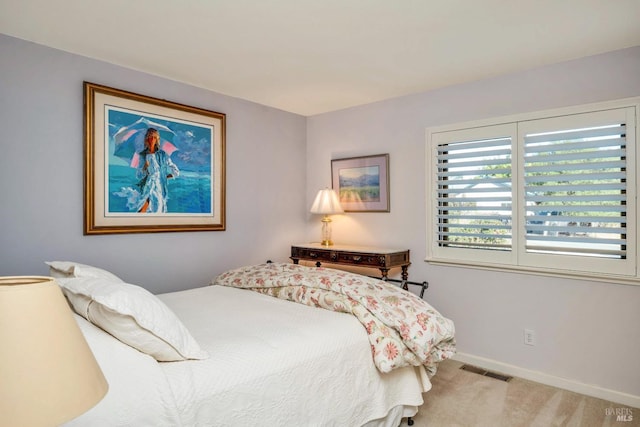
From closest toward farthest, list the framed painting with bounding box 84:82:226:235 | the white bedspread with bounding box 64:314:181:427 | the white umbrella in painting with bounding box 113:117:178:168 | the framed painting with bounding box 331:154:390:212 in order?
the white bedspread with bounding box 64:314:181:427, the framed painting with bounding box 84:82:226:235, the white umbrella in painting with bounding box 113:117:178:168, the framed painting with bounding box 331:154:390:212

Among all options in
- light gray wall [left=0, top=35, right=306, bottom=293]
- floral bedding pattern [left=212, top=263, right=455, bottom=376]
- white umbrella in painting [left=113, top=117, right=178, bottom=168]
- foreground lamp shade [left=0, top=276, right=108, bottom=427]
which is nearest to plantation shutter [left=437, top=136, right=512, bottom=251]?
floral bedding pattern [left=212, top=263, right=455, bottom=376]

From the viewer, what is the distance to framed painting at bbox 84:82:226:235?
3043 mm

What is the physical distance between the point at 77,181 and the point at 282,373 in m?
2.22

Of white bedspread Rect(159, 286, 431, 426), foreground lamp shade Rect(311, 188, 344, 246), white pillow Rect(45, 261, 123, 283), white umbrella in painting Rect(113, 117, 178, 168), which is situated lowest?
white bedspread Rect(159, 286, 431, 426)

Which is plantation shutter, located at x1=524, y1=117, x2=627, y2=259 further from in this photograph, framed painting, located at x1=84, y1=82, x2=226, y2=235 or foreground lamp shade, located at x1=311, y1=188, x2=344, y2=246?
framed painting, located at x1=84, y1=82, x2=226, y2=235

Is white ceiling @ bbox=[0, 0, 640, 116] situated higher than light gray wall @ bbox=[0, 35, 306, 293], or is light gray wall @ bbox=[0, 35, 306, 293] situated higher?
white ceiling @ bbox=[0, 0, 640, 116]

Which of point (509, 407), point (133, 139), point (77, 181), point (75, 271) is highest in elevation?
point (133, 139)

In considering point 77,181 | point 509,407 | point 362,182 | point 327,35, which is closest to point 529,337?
point 509,407

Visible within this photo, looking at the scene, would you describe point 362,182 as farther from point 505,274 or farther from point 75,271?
point 75,271

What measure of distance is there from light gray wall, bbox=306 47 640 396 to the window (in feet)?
0.39

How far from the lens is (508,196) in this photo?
10.9 ft

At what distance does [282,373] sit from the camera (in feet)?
5.68

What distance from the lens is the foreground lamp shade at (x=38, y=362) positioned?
0.66 m

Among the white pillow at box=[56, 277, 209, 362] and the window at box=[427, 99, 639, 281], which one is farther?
the window at box=[427, 99, 639, 281]
